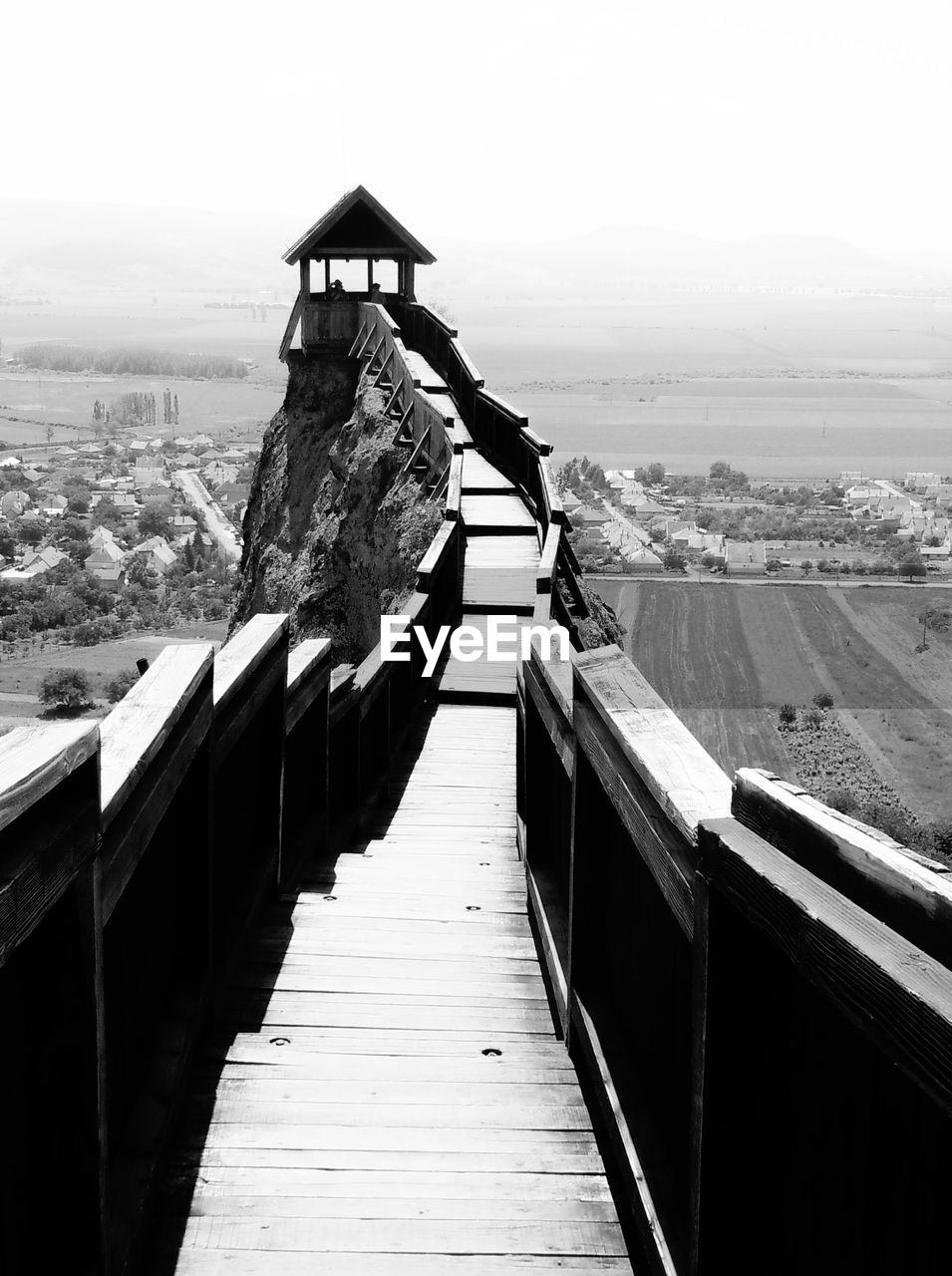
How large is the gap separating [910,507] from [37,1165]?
5948 inches

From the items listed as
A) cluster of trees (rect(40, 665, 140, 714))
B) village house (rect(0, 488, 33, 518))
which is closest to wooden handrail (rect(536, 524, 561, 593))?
cluster of trees (rect(40, 665, 140, 714))

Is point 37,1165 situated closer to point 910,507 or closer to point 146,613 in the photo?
point 146,613

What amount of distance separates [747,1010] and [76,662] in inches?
2893

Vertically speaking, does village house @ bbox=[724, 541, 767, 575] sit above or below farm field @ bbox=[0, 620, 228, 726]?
above

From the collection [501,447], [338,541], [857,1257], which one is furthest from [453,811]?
[338,541]

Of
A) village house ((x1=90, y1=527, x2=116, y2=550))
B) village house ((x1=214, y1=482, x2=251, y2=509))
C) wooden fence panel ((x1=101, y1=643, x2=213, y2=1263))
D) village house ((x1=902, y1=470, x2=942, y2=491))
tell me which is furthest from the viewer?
village house ((x1=902, y1=470, x2=942, y2=491))

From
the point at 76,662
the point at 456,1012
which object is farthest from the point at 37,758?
the point at 76,662

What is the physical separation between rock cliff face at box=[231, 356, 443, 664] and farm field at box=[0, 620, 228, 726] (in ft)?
75.4

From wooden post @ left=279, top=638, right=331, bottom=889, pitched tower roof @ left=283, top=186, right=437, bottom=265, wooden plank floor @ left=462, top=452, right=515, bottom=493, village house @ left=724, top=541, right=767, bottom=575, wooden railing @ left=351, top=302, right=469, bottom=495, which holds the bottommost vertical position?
village house @ left=724, top=541, right=767, bottom=575

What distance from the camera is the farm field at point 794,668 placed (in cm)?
6531

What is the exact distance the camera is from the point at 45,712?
200 feet

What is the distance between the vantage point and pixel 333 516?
1227 inches

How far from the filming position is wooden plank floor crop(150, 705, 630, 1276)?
365cm

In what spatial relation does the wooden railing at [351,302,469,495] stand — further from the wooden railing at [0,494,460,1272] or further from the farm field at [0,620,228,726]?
the farm field at [0,620,228,726]
